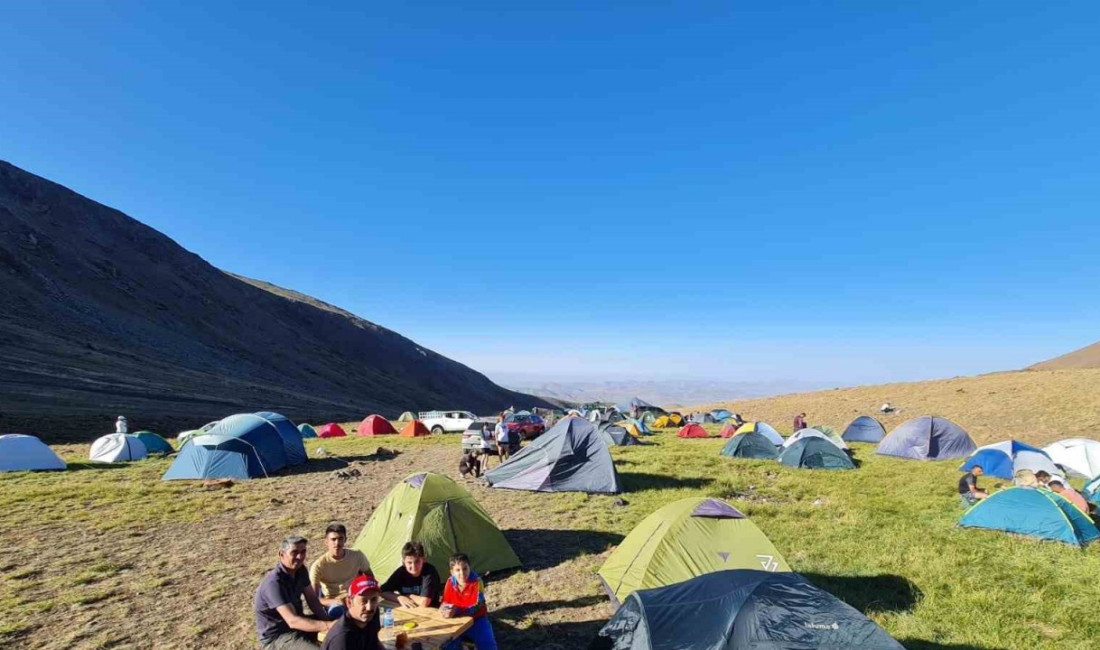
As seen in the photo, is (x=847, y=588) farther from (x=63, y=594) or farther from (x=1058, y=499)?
(x=63, y=594)

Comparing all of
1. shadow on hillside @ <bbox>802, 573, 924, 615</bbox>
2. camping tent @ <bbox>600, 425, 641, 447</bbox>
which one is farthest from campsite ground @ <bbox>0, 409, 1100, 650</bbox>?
camping tent @ <bbox>600, 425, 641, 447</bbox>

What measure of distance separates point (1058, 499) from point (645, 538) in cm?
858

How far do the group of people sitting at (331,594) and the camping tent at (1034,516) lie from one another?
10.6m

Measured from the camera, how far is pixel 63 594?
8.19 m

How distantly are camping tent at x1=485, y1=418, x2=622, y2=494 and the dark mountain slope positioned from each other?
98.6 ft

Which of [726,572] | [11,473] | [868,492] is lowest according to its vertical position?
[11,473]

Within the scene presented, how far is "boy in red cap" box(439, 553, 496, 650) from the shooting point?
609 cm

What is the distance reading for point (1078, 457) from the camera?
1681cm

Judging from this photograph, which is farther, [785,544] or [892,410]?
[892,410]

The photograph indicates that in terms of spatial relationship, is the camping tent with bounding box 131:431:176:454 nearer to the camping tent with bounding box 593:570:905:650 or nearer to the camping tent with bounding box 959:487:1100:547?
the camping tent with bounding box 593:570:905:650

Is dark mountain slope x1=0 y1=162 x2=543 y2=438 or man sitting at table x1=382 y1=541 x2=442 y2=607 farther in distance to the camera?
dark mountain slope x1=0 y1=162 x2=543 y2=438

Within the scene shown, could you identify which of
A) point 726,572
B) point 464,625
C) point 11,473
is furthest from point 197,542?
point 11,473

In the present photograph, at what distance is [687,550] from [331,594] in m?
5.04

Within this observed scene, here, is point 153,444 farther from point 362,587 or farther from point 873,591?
point 873,591
